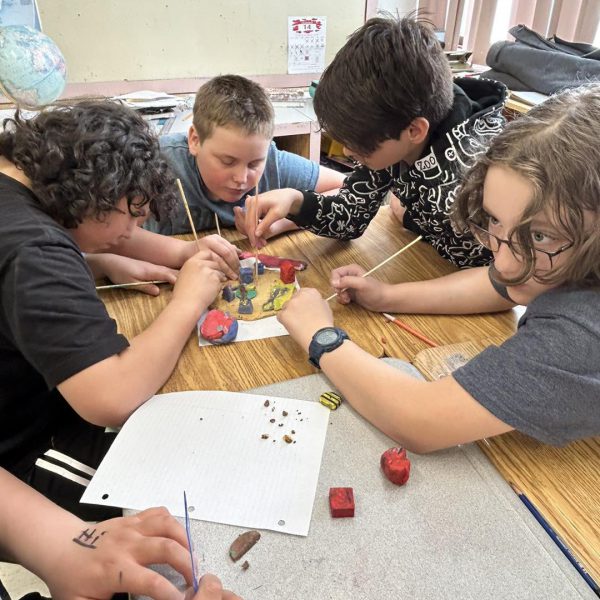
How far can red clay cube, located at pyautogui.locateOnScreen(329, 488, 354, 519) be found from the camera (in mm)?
594

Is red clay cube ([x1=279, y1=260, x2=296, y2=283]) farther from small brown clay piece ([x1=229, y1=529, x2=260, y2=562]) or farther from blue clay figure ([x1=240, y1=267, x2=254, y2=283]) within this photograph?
small brown clay piece ([x1=229, y1=529, x2=260, y2=562])

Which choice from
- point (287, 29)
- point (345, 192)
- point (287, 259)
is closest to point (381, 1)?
point (287, 29)

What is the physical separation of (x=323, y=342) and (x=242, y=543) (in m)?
0.35

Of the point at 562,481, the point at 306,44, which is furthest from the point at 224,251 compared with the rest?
the point at 306,44

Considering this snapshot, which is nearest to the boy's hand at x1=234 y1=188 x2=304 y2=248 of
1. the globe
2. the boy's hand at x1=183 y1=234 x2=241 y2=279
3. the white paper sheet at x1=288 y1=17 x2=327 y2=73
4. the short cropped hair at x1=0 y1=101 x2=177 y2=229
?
the boy's hand at x1=183 y1=234 x2=241 y2=279

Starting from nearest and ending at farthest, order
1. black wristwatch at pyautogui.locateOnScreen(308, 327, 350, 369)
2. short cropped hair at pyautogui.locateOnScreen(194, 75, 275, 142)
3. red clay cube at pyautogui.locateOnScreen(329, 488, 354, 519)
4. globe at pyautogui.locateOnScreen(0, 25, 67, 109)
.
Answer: red clay cube at pyautogui.locateOnScreen(329, 488, 354, 519) → black wristwatch at pyautogui.locateOnScreen(308, 327, 350, 369) → short cropped hair at pyautogui.locateOnScreen(194, 75, 275, 142) → globe at pyautogui.locateOnScreen(0, 25, 67, 109)

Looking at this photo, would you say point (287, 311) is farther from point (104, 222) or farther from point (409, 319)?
point (104, 222)

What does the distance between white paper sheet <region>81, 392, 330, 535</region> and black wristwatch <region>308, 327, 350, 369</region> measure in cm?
9

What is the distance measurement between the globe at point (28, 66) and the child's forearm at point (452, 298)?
174 cm

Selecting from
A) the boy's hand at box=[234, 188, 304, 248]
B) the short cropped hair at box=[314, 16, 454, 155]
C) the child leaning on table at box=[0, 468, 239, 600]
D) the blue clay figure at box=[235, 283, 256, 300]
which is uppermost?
the short cropped hair at box=[314, 16, 454, 155]

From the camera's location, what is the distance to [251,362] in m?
0.86

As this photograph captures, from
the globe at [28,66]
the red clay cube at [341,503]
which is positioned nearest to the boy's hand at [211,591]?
the red clay cube at [341,503]

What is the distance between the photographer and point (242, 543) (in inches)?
22.2

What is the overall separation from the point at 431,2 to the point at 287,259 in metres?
2.72
